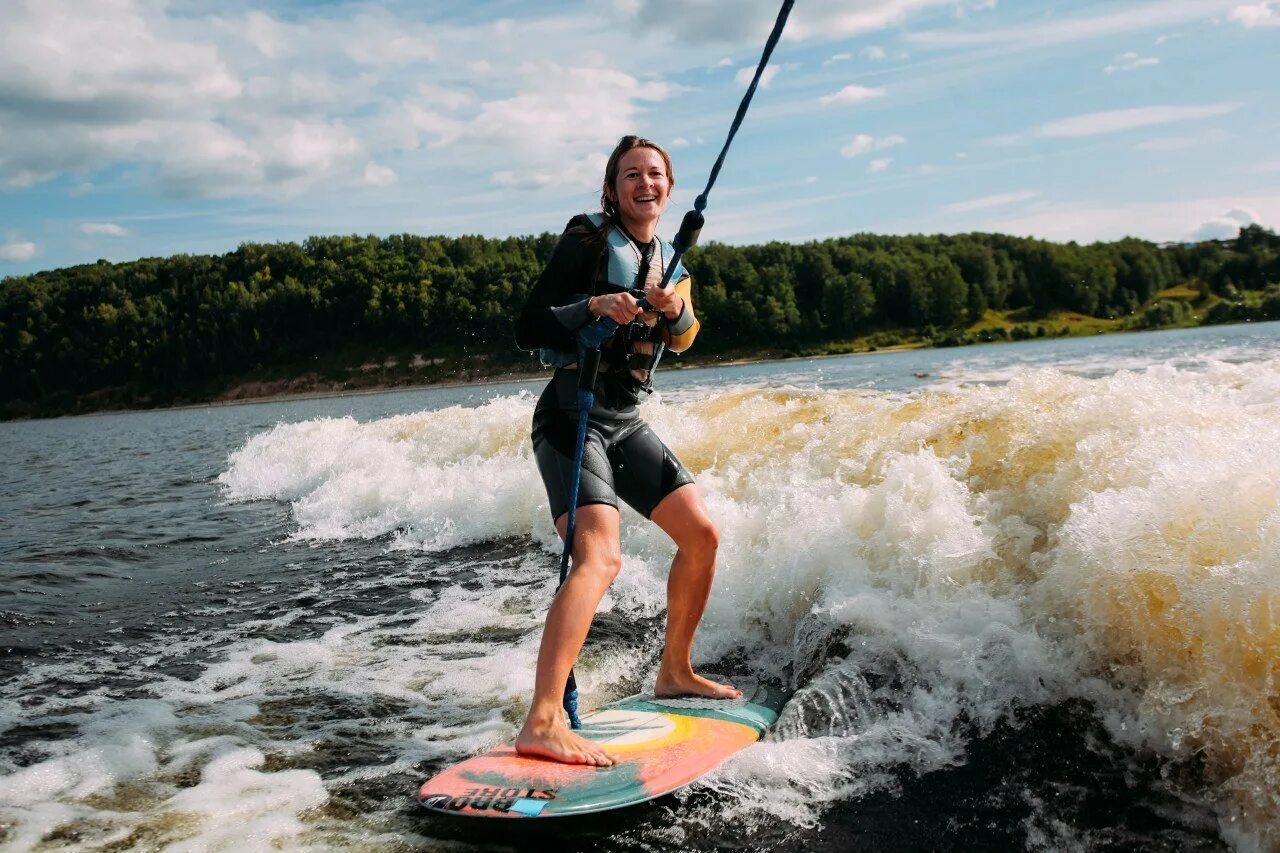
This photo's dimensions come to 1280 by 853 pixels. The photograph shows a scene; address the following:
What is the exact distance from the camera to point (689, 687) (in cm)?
481

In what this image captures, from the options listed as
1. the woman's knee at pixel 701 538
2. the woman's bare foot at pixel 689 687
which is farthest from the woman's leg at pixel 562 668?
the woman's bare foot at pixel 689 687

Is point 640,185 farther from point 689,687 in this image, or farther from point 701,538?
point 689,687

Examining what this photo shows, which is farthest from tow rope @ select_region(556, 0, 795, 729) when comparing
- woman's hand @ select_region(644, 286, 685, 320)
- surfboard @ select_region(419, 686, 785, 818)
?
surfboard @ select_region(419, 686, 785, 818)

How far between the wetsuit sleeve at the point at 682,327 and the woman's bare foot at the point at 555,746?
1859 mm

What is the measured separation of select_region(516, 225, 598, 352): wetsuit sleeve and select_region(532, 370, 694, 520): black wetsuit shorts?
0.23 metres

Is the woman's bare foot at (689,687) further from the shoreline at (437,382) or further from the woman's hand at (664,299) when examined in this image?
the shoreline at (437,382)

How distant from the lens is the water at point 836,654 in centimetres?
370

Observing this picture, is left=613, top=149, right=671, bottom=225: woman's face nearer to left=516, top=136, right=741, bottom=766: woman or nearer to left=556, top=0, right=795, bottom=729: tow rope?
left=516, top=136, right=741, bottom=766: woman

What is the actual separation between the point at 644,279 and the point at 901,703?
8.18 ft

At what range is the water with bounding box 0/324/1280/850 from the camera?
370 cm

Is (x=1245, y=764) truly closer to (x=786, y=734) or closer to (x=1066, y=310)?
(x=786, y=734)

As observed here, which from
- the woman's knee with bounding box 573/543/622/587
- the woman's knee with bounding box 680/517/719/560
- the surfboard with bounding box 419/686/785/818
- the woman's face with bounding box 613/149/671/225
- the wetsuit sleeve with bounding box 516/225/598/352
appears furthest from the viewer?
the woman's knee with bounding box 680/517/719/560

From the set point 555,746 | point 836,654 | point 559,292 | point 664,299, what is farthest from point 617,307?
point 836,654

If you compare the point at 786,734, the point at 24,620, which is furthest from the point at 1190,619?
the point at 24,620
